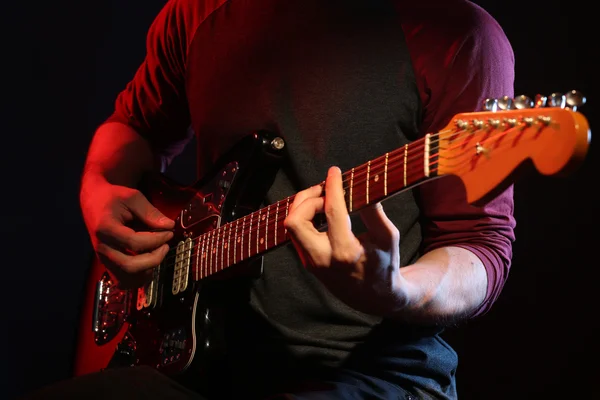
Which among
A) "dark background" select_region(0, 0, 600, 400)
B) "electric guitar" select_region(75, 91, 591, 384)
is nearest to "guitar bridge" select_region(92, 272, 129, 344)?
"electric guitar" select_region(75, 91, 591, 384)

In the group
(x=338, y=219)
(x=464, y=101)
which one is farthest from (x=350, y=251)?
(x=464, y=101)

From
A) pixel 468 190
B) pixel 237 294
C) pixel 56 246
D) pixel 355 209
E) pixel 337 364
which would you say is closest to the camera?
pixel 468 190

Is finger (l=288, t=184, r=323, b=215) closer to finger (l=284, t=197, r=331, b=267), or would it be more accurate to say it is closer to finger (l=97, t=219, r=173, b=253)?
finger (l=284, t=197, r=331, b=267)

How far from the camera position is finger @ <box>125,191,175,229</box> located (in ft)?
5.02

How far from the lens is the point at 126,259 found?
1.53 metres

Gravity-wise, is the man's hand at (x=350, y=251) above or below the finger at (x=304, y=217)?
below

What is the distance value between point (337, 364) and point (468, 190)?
0.50 m

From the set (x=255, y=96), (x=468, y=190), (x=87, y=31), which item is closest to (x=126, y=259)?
(x=255, y=96)

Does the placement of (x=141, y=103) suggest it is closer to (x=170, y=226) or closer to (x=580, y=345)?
(x=170, y=226)

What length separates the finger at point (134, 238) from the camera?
1.52 metres

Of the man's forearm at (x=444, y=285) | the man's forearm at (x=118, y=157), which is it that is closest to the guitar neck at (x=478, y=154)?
the man's forearm at (x=444, y=285)

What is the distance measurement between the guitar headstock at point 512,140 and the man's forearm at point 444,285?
0.22 meters

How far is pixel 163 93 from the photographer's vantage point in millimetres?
1809

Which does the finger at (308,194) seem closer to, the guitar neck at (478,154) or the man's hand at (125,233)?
the guitar neck at (478,154)
